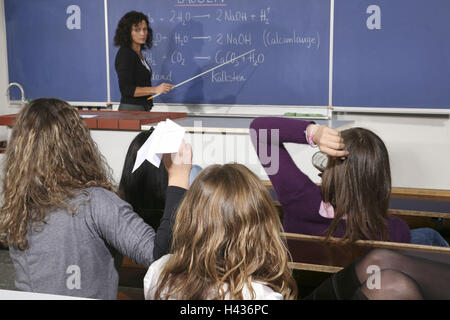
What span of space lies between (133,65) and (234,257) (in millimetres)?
3014

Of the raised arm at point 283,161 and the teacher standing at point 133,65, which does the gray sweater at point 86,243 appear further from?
the teacher standing at point 133,65

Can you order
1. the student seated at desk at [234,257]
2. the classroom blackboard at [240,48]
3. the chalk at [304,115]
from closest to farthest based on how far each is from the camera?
the student seated at desk at [234,257]
the chalk at [304,115]
the classroom blackboard at [240,48]

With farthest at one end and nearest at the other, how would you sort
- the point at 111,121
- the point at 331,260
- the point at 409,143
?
1. the point at 409,143
2. the point at 111,121
3. the point at 331,260

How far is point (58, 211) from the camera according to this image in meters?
1.14

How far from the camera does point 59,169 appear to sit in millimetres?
1164

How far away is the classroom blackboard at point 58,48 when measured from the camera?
14.8ft

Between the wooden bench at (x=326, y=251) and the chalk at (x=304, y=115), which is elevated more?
the chalk at (x=304, y=115)

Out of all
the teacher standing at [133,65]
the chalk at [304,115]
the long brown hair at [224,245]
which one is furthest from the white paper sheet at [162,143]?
the chalk at [304,115]

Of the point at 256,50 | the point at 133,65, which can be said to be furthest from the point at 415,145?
the point at 133,65

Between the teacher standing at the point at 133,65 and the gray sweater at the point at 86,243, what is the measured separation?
8.66ft

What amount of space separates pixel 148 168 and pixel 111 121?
1233mm

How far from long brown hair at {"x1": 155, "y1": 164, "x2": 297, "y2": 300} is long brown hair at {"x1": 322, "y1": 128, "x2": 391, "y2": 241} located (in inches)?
23.4

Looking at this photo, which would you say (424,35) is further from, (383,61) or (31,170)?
(31,170)
